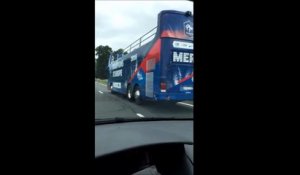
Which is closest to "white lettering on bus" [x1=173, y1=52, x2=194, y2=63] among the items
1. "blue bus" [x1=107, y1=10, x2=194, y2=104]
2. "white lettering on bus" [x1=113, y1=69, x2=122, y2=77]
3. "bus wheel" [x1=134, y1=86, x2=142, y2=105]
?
"blue bus" [x1=107, y1=10, x2=194, y2=104]

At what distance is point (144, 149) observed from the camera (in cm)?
244

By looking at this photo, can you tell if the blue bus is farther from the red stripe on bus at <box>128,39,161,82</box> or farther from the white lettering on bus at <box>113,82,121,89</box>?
the white lettering on bus at <box>113,82,121,89</box>

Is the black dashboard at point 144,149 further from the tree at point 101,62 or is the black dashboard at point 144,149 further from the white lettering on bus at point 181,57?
the white lettering on bus at point 181,57

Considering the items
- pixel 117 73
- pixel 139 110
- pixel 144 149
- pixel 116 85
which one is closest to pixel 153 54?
pixel 139 110

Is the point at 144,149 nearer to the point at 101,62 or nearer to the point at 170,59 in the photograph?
the point at 170,59

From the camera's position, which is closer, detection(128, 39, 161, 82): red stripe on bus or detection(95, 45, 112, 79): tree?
detection(95, 45, 112, 79): tree

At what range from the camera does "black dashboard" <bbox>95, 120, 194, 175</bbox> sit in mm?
2262

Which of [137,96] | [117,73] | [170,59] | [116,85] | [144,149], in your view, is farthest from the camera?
[116,85]

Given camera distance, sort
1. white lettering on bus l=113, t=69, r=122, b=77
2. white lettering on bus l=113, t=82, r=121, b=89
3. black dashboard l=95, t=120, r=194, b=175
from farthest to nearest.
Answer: white lettering on bus l=113, t=82, r=121, b=89 → white lettering on bus l=113, t=69, r=122, b=77 → black dashboard l=95, t=120, r=194, b=175
